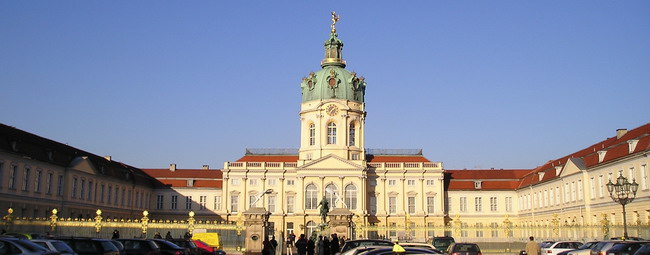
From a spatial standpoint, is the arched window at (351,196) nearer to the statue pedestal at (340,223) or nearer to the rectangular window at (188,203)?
the rectangular window at (188,203)

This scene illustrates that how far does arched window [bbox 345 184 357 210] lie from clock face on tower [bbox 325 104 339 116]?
368 inches

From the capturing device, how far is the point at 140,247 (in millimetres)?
27875

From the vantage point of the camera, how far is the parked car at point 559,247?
3450 cm

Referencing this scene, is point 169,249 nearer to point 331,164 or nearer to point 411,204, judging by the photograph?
point 331,164

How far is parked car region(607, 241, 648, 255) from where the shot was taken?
2500 cm

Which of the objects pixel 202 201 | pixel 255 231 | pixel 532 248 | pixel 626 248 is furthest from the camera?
pixel 202 201

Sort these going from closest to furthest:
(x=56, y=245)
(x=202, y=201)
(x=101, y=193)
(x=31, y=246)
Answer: (x=31, y=246), (x=56, y=245), (x=101, y=193), (x=202, y=201)

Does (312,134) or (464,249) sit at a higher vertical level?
(312,134)

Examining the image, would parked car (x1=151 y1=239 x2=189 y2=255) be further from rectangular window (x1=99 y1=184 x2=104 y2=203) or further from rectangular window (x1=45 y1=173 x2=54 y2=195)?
rectangular window (x1=99 y1=184 x2=104 y2=203)

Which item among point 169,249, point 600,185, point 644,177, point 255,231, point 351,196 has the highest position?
point 351,196

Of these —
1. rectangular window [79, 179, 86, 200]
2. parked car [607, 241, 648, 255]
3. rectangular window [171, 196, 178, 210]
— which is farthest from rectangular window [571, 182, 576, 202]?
rectangular window [171, 196, 178, 210]

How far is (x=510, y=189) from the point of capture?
3553 inches

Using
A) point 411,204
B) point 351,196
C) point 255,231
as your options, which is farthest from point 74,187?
point 411,204

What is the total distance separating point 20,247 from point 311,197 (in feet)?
216
